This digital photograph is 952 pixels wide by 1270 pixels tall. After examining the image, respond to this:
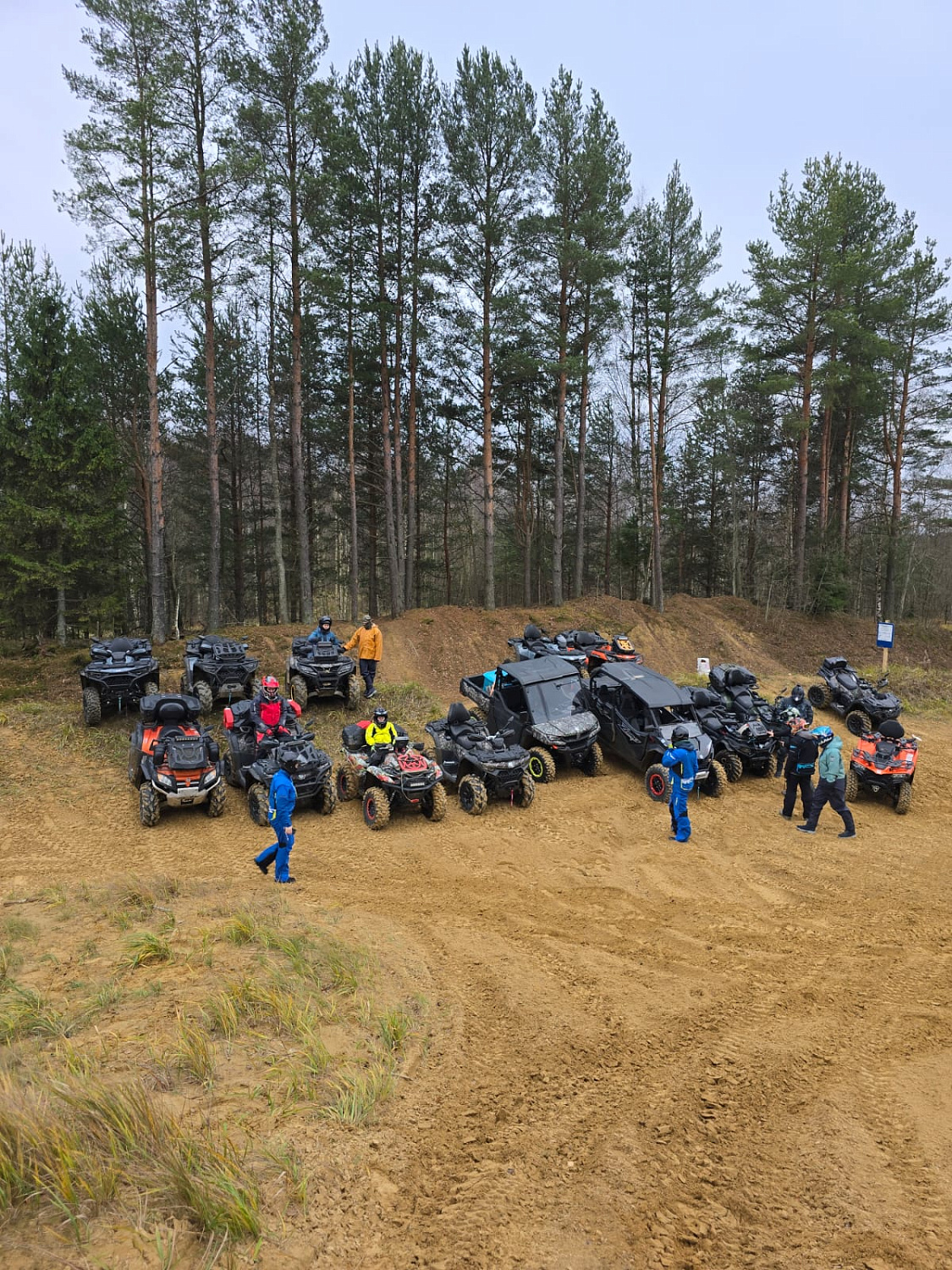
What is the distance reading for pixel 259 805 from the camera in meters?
9.62

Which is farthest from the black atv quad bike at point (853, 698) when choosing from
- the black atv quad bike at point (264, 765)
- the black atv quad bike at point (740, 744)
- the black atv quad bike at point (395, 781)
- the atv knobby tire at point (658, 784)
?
the black atv quad bike at point (264, 765)

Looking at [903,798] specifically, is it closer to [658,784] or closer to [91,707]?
[658,784]

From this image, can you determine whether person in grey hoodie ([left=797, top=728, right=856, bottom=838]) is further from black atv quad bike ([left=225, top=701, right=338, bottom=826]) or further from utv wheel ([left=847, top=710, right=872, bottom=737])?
utv wheel ([left=847, top=710, right=872, bottom=737])

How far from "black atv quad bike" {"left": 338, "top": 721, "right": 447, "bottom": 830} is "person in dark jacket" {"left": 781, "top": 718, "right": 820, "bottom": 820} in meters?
5.22

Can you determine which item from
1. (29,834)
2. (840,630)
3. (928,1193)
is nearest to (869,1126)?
(928,1193)

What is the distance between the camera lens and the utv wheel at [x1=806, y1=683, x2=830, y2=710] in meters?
17.4

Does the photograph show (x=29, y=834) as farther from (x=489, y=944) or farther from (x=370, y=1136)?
(x=370, y=1136)

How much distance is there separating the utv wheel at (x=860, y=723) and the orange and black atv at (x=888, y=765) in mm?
5191

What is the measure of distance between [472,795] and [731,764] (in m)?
4.91

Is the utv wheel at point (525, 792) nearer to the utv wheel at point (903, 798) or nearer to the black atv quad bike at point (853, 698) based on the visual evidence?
the utv wheel at point (903, 798)

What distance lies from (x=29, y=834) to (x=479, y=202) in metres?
20.6

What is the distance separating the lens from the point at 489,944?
6.23 metres

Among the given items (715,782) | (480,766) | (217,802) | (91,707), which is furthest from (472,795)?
(91,707)

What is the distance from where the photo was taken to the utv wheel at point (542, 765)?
1159 cm
